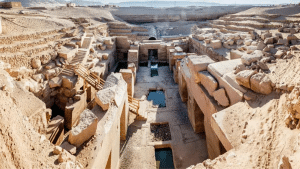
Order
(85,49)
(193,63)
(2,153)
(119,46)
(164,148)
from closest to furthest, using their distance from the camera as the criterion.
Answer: (2,153), (193,63), (164,148), (85,49), (119,46)

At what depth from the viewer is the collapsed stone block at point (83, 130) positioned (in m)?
3.18

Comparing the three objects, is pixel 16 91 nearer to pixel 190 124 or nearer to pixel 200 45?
pixel 190 124

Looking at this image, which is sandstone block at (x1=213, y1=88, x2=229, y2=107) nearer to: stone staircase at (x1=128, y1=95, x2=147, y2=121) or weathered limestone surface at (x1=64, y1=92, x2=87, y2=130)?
stone staircase at (x1=128, y1=95, x2=147, y2=121)

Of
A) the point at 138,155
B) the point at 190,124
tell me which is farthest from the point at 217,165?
the point at 190,124

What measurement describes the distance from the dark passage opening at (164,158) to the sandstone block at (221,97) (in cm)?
227

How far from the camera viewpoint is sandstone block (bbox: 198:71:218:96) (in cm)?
428

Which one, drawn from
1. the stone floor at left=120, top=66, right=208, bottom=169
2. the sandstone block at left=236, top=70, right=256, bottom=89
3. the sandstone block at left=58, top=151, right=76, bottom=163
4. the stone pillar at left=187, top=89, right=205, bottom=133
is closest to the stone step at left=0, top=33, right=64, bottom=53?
the stone floor at left=120, top=66, right=208, bottom=169

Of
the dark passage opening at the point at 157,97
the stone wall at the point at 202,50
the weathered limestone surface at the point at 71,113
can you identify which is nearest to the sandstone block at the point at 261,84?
the dark passage opening at the point at 157,97

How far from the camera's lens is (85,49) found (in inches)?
405

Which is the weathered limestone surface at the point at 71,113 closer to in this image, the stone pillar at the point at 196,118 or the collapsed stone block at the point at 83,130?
the collapsed stone block at the point at 83,130

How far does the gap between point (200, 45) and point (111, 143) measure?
892 centimetres

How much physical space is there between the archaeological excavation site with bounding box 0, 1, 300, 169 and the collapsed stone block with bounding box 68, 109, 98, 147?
0.02 m

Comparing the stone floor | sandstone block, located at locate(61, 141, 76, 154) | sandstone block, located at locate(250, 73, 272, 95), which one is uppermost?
sandstone block, located at locate(250, 73, 272, 95)

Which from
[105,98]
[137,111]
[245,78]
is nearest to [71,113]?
[137,111]
